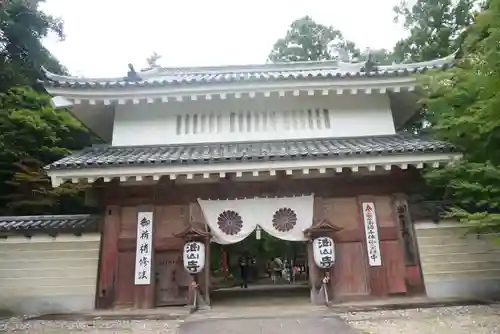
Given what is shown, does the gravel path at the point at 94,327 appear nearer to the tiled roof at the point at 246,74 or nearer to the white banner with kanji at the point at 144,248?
the white banner with kanji at the point at 144,248

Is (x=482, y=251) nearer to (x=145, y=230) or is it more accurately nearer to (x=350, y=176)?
(x=350, y=176)

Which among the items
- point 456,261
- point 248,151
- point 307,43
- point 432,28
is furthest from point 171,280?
point 307,43

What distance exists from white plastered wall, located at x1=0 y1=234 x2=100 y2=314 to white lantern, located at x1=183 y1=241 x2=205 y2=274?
85.5 inches

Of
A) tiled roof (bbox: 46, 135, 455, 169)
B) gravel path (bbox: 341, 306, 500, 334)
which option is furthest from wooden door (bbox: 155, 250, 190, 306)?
gravel path (bbox: 341, 306, 500, 334)

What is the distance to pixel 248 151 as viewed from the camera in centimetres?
873

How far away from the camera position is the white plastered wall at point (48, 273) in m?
8.55

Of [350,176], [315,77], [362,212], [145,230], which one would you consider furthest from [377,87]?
[145,230]

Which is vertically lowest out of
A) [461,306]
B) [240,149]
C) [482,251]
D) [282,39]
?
[461,306]

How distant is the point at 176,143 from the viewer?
388 inches

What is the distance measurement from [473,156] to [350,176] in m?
2.55

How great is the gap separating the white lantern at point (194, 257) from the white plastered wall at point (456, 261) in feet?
15.6

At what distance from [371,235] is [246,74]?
6.85 metres

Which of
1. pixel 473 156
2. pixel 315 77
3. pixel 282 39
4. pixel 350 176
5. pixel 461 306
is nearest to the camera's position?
pixel 461 306

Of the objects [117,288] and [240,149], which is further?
[240,149]
